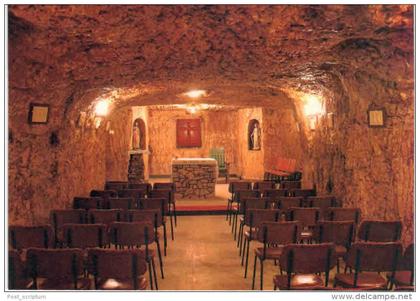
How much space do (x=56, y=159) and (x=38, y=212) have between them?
0.97m

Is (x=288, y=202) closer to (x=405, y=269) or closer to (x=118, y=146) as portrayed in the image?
(x=405, y=269)

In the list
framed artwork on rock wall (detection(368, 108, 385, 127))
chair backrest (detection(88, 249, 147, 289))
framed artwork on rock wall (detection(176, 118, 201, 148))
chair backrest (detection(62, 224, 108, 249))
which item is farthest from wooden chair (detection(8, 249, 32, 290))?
framed artwork on rock wall (detection(176, 118, 201, 148))

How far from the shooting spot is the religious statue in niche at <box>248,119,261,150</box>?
14.1m

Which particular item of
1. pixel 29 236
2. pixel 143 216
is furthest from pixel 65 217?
pixel 29 236

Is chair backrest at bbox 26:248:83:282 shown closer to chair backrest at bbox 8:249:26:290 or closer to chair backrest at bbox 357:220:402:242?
chair backrest at bbox 8:249:26:290

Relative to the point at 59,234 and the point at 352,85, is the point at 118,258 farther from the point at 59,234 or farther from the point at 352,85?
the point at 352,85

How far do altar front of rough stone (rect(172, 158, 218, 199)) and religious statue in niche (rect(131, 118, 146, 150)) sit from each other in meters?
3.73

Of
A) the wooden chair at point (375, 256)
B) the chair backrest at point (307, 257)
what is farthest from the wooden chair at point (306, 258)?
the wooden chair at point (375, 256)

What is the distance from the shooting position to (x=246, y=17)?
388 centimetres

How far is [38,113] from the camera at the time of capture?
18.6ft

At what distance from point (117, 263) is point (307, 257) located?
1.50 m

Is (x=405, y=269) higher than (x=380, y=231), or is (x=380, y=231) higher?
(x=380, y=231)

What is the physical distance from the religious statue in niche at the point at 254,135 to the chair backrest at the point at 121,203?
8.39m

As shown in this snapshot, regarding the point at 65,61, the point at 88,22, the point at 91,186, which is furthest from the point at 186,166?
the point at 88,22
